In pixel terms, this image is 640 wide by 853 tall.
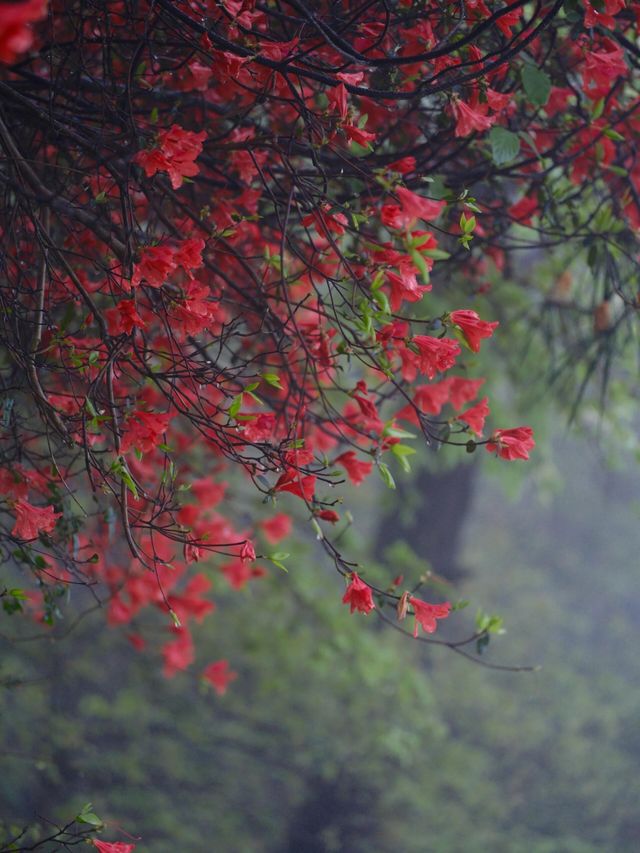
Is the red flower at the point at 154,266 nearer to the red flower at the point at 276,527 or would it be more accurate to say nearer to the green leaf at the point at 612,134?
the green leaf at the point at 612,134

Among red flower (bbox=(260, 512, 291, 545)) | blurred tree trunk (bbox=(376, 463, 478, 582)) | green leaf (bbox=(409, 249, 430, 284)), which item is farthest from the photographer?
blurred tree trunk (bbox=(376, 463, 478, 582))

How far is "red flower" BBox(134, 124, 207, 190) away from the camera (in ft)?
4.84

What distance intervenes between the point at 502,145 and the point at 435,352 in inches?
18.5

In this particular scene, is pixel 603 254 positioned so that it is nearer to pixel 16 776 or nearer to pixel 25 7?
pixel 25 7

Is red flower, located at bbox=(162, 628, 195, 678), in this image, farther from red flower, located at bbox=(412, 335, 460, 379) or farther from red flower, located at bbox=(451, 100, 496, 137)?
red flower, located at bbox=(451, 100, 496, 137)

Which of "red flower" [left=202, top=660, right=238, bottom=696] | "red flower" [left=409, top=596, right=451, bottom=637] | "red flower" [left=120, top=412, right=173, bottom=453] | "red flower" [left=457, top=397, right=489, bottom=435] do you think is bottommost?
"red flower" [left=409, top=596, right=451, bottom=637]

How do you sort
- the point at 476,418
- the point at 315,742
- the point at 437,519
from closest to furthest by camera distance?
the point at 476,418
the point at 315,742
the point at 437,519

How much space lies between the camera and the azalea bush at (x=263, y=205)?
4.94 ft

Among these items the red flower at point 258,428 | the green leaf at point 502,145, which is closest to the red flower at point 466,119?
the green leaf at point 502,145

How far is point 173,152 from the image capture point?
4.88ft

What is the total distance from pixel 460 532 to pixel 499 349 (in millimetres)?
2454

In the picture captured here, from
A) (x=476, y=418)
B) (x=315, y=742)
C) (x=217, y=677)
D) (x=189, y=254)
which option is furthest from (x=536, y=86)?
(x=315, y=742)

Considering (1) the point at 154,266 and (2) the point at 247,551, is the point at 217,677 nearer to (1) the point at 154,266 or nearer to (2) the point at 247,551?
(2) the point at 247,551

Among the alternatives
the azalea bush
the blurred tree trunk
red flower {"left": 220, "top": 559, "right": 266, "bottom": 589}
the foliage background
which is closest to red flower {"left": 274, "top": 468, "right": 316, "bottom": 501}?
the azalea bush
